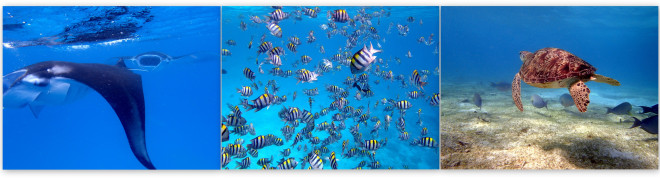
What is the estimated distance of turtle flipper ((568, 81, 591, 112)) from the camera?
8.21 feet

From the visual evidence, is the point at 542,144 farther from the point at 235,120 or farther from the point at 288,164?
the point at 235,120

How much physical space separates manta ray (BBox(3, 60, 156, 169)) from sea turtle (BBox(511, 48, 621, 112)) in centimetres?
470

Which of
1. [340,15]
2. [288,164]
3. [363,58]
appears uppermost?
[340,15]

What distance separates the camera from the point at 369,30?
17.6 ft

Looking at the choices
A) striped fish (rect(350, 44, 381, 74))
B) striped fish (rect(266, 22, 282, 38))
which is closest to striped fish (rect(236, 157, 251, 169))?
striped fish (rect(266, 22, 282, 38))

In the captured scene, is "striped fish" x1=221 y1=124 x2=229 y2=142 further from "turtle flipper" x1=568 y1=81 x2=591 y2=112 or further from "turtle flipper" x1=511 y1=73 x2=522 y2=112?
"turtle flipper" x1=568 y1=81 x2=591 y2=112

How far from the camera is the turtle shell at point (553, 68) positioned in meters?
2.74

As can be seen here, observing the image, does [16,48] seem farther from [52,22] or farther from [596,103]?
[596,103]

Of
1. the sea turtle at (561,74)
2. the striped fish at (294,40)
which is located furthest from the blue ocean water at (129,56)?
the sea turtle at (561,74)

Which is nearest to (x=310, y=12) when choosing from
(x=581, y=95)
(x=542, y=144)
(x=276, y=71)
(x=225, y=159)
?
(x=276, y=71)

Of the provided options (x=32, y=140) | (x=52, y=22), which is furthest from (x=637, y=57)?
(x=32, y=140)

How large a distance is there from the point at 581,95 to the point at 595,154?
197cm

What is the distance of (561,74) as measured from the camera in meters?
2.76

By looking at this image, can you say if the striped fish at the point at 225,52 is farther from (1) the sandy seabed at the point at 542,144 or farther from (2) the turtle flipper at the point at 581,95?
(2) the turtle flipper at the point at 581,95
